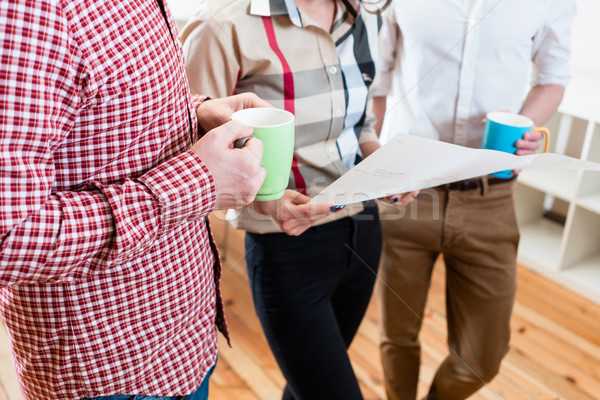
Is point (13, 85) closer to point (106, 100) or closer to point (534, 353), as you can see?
point (106, 100)

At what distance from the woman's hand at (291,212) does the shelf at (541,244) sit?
1.63 m

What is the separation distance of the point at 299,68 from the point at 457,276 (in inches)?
28.5

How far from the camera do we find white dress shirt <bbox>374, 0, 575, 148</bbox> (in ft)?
3.71

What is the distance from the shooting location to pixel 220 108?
0.73m

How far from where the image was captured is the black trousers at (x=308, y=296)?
38.6 inches

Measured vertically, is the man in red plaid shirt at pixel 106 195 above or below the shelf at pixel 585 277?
above

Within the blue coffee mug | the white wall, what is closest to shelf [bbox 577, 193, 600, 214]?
the white wall

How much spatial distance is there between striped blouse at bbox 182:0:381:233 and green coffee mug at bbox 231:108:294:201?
0.59 ft

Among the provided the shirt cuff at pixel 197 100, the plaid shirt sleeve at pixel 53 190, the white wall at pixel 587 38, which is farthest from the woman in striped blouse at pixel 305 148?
the white wall at pixel 587 38

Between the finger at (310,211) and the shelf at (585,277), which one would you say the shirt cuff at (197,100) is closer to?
the finger at (310,211)

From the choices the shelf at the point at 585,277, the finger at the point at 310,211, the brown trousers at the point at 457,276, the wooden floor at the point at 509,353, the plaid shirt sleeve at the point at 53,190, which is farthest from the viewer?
the shelf at the point at 585,277

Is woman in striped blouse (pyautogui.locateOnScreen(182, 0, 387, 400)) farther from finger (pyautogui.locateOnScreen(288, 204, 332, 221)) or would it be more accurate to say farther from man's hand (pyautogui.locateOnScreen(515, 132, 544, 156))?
man's hand (pyautogui.locateOnScreen(515, 132, 544, 156))

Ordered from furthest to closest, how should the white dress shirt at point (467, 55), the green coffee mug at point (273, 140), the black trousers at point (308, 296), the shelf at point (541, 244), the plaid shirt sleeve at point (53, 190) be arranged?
the shelf at point (541, 244)
the white dress shirt at point (467, 55)
the black trousers at point (308, 296)
the green coffee mug at point (273, 140)
the plaid shirt sleeve at point (53, 190)

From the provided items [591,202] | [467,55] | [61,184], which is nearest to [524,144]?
[467,55]
